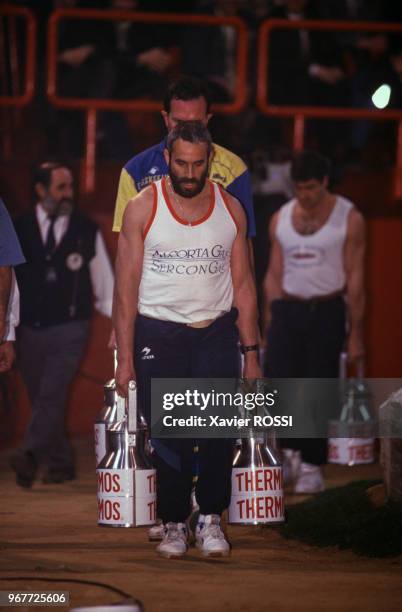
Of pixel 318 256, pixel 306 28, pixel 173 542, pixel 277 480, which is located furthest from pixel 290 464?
pixel 306 28

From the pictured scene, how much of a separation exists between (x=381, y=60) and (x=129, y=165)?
6.12 m

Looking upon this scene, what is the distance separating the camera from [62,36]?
12.3 meters

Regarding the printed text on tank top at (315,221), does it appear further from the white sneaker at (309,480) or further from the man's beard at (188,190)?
the man's beard at (188,190)

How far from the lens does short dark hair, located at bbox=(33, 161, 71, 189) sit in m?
9.49

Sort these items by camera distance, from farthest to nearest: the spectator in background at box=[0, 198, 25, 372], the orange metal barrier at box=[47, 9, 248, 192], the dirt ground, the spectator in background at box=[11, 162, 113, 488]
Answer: the orange metal barrier at box=[47, 9, 248, 192]
the spectator in background at box=[11, 162, 113, 488]
the spectator in background at box=[0, 198, 25, 372]
the dirt ground

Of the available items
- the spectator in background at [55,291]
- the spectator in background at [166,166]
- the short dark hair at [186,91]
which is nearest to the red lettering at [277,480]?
the spectator in background at [166,166]

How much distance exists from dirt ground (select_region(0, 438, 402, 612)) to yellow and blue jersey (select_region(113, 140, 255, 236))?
1548mm

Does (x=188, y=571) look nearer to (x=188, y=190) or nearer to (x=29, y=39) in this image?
(x=188, y=190)

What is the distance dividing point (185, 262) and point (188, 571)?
4.45 ft

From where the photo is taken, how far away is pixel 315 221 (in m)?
9.21

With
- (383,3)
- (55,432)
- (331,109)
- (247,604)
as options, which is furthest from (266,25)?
(247,604)

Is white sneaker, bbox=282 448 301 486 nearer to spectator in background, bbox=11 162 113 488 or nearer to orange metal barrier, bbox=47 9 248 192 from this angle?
spectator in background, bbox=11 162 113 488

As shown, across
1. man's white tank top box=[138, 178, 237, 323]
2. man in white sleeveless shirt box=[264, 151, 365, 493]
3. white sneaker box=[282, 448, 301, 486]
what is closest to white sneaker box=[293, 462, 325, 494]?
man in white sleeveless shirt box=[264, 151, 365, 493]

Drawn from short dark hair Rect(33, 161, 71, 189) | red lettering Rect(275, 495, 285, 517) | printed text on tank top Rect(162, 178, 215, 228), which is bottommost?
red lettering Rect(275, 495, 285, 517)
